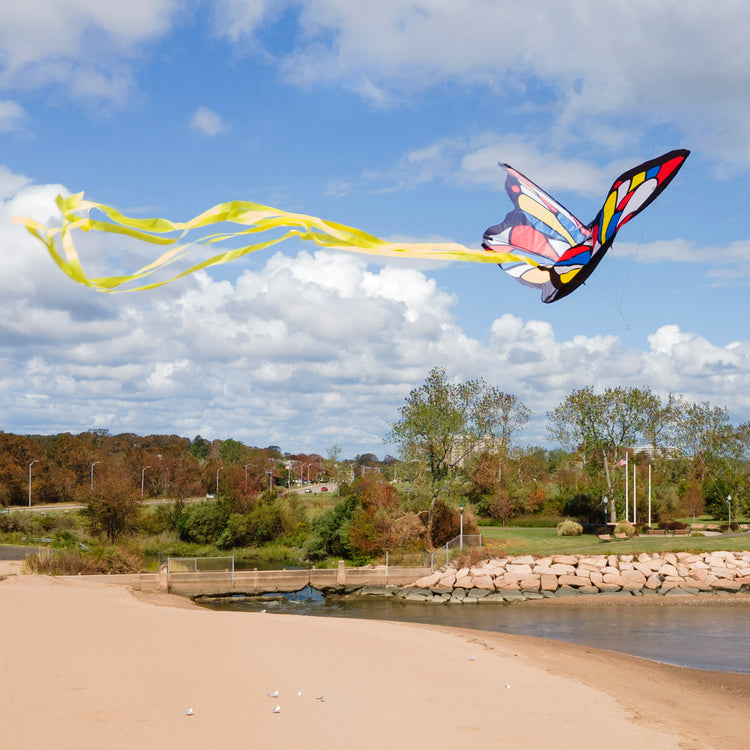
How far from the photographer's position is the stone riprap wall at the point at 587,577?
31.4m

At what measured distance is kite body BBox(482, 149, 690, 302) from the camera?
604cm

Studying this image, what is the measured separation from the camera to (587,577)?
3244cm

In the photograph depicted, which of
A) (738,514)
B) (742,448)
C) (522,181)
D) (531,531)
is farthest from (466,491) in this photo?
(522,181)

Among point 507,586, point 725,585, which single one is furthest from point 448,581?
point 725,585

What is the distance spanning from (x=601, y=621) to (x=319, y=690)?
54.8ft

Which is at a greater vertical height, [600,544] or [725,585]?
[600,544]

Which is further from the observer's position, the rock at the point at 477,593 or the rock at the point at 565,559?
the rock at the point at 565,559

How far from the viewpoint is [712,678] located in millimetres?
16609

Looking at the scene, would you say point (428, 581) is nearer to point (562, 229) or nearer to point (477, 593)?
point (477, 593)

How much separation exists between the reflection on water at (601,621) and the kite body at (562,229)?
49.8ft

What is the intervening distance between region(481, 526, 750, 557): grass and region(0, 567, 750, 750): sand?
17.3 meters

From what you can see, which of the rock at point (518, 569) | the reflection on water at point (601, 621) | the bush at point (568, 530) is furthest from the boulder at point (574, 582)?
the bush at point (568, 530)

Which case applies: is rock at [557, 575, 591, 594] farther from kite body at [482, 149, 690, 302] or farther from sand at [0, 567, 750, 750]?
kite body at [482, 149, 690, 302]

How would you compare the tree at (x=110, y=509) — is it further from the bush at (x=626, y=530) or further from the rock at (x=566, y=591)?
the bush at (x=626, y=530)
